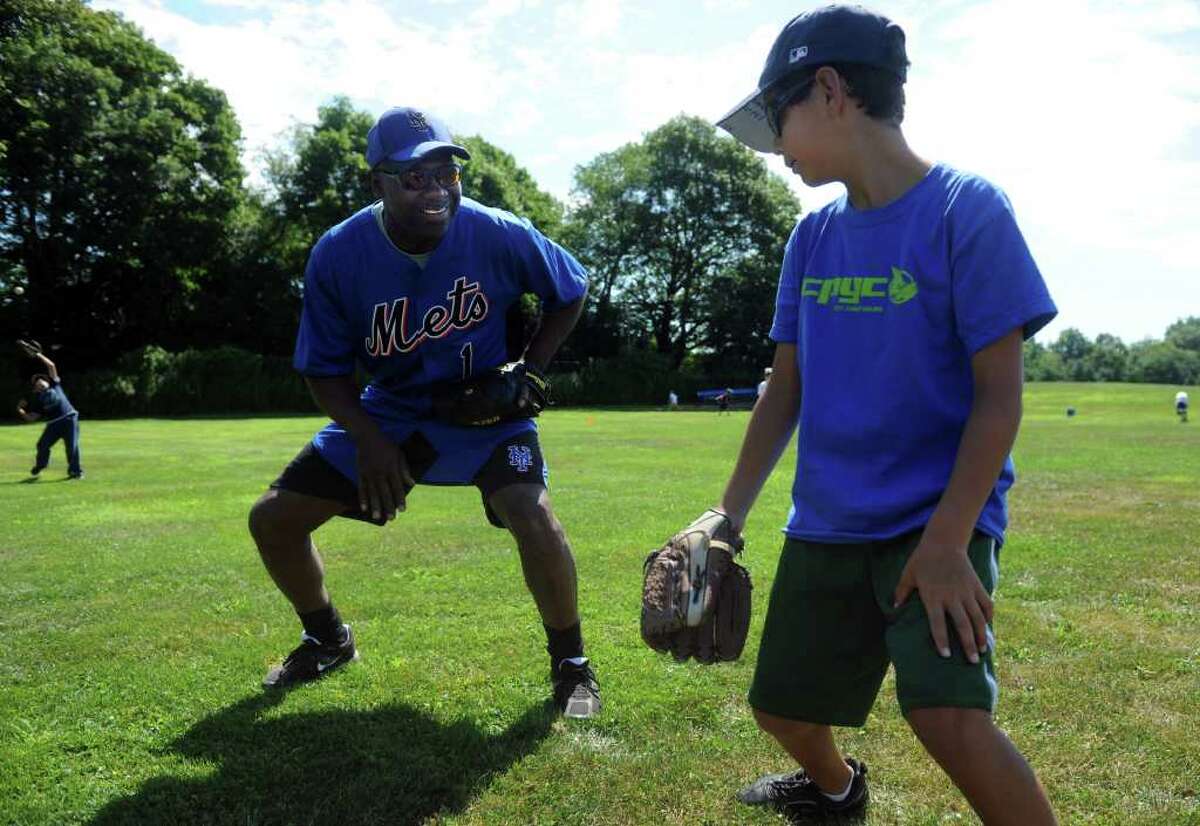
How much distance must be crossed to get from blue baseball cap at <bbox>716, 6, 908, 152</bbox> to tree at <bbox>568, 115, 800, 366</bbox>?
184 feet

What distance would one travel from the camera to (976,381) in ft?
7.04

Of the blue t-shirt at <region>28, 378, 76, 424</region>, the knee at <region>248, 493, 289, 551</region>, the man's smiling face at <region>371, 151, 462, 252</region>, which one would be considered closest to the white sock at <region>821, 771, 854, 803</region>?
the knee at <region>248, 493, 289, 551</region>

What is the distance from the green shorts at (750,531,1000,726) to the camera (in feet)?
7.54

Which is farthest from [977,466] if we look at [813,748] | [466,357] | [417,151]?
[417,151]

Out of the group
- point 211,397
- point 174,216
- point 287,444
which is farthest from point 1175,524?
point 174,216

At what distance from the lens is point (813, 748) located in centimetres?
278

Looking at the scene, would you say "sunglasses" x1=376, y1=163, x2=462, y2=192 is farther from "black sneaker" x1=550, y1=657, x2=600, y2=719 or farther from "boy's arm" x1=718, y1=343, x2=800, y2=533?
"black sneaker" x1=550, y1=657, x2=600, y2=719

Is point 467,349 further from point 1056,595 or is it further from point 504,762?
point 1056,595

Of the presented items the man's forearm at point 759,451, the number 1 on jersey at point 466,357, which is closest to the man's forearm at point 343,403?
the number 1 on jersey at point 466,357

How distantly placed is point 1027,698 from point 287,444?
18.3 meters

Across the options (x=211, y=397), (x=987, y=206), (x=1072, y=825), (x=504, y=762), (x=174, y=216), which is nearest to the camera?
(x=987, y=206)

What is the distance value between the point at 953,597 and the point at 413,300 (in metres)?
2.88

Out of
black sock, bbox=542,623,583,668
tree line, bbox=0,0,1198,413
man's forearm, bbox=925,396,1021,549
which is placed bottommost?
black sock, bbox=542,623,583,668

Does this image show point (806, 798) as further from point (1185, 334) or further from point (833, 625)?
point (1185, 334)
